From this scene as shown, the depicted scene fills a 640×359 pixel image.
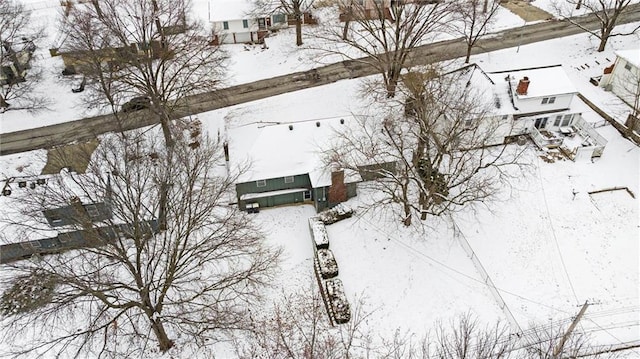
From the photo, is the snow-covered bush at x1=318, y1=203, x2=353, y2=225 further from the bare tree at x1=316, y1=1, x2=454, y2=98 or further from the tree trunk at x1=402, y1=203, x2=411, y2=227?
the bare tree at x1=316, y1=1, x2=454, y2=98

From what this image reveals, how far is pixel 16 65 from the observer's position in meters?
52.8

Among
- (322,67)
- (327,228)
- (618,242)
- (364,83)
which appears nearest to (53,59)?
(322,67)

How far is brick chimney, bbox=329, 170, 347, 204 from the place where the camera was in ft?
120

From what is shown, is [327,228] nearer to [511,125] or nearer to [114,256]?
[114,256]

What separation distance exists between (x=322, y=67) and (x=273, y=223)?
21.7 metres

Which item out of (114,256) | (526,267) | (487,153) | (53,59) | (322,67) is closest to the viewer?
(114,256)

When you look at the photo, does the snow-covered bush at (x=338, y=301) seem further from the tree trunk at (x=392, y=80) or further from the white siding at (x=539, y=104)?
the white siding at (x=539, y=104)

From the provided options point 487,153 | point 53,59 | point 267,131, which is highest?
point 53,59

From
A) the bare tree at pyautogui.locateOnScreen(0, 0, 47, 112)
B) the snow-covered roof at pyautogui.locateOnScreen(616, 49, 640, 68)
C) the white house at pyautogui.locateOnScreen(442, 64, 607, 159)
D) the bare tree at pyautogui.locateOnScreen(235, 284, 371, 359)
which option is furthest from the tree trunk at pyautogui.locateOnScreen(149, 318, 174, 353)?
the snow-covered roof at pyautogui.locateOnScreen(616, 49, 640, 68)

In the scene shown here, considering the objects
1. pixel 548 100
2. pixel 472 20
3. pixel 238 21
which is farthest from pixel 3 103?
pixel 548 100

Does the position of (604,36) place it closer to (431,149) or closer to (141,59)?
(431,149)

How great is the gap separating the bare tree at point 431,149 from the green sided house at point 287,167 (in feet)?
4.56

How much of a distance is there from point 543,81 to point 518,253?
54.2ft

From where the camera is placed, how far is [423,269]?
111ft
